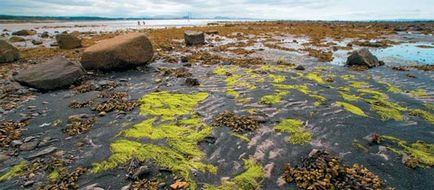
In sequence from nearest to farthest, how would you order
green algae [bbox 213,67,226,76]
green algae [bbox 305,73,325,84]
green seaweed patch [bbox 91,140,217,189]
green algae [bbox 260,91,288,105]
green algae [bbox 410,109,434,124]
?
green seaweed patch [bbox 91,140,217,189], green algae [bbox 410,109,434,124], green algae [bbox 260,91,288,105], green algae [bbox 305,73,325,84], green algae [bbox 213,67,226,76]

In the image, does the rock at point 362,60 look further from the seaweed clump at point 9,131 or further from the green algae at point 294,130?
the seaweed clump at point 9,131

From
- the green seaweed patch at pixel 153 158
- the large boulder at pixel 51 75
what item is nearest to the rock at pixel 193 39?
the large boulder at pixel 51 75

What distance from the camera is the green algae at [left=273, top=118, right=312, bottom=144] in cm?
676

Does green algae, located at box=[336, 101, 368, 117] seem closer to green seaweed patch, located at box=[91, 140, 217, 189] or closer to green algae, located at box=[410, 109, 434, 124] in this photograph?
green algae, located at box=[410, 109, 434, 124]

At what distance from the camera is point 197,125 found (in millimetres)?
7625

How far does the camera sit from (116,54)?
1337cm

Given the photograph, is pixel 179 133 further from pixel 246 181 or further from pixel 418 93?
pixel 418 93

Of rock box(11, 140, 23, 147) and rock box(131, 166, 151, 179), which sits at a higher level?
rock box(131, 166, 151, 179)

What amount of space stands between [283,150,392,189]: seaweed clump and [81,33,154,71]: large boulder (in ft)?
34.2

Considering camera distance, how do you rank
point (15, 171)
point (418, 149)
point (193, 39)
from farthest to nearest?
point (193, 39) < point (418, 149) < point (15, 171)

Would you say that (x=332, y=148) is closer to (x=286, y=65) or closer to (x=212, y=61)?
(x=286, y=65)

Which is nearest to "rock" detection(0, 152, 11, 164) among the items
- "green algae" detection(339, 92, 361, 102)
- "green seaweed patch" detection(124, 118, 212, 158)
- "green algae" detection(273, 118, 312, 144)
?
"green seaweed patch" detection(124, 118, 212, 158)

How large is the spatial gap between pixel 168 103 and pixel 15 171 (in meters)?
4.66

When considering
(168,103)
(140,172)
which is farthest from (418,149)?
(168,103)
